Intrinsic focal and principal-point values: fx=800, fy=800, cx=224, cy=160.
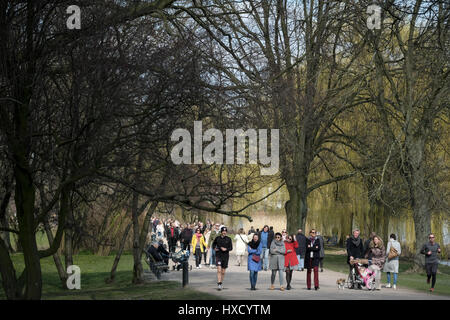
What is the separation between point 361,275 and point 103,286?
8326mm

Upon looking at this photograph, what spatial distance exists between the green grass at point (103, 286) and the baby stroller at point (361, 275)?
478 centimetres

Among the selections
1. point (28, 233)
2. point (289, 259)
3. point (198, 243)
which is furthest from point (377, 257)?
point (28, 233)

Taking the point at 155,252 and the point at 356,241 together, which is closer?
the point at 356,241

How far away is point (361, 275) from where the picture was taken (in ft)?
74.5

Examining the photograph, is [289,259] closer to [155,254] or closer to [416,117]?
[155,254]

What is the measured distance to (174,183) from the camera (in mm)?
19484

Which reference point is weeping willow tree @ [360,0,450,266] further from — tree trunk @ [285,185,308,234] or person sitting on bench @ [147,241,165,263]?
person sitting on bench @ [147,241,165,263]

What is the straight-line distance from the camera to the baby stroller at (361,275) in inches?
890

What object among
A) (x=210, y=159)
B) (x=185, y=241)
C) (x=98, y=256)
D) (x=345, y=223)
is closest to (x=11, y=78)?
Result: (x=210, y=159)

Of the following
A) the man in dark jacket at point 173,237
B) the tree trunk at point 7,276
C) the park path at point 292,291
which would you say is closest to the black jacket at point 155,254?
the park path at point 292,291

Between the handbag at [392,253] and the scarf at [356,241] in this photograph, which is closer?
the scarf at [356,241]

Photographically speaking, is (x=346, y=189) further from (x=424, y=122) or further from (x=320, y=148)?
(x=424, y=122)

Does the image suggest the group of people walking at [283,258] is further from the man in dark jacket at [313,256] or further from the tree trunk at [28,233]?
the tree trunk at [28,233]
